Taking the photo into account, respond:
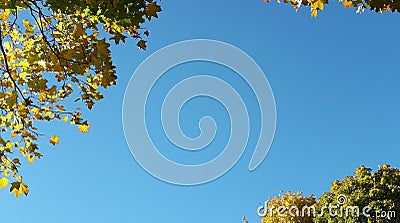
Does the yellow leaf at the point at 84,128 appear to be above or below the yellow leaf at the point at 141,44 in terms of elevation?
below

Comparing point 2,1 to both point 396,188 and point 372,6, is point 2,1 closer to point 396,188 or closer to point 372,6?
point 372,6

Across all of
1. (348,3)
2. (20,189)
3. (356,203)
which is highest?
(356,203)

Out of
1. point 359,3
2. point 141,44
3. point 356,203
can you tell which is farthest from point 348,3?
point 356,203

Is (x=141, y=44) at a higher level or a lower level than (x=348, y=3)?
lower

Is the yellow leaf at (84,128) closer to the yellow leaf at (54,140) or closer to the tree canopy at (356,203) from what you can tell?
the yellow leaf at (54,140)

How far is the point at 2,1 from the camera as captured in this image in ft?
16.3

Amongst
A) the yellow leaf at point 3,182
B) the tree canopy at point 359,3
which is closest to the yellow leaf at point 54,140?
the yellow leaf at point 3,182

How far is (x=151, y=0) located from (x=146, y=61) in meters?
4.81

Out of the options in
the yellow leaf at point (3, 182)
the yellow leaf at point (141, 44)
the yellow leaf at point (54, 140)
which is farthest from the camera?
the yellow leaf at point (54, 140)

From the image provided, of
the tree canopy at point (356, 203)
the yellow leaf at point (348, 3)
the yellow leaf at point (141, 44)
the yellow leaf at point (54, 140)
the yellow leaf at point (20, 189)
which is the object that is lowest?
the yellow leaf at point (20, 189)

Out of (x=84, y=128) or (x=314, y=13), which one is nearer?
(x=314, y=13)

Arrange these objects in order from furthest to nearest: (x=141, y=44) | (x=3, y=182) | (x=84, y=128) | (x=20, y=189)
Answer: (x=84, y=128)
(x=141, y=44)
(x=3, y=182)
(x=20, y=189)

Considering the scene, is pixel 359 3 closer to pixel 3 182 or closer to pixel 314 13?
pixel 314 13

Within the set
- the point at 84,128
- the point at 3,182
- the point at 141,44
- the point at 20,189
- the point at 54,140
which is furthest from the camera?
the point at 54,140
